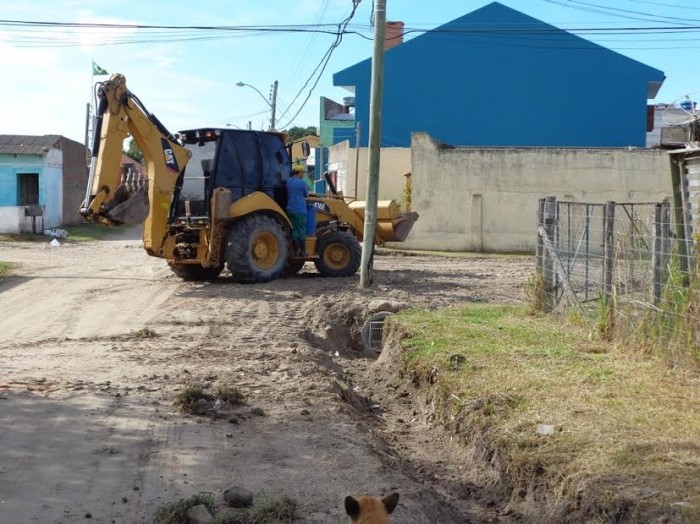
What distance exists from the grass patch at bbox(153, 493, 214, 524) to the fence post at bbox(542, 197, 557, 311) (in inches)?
315

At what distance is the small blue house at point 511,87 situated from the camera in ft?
130

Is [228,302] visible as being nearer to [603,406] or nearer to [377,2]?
[377,2]

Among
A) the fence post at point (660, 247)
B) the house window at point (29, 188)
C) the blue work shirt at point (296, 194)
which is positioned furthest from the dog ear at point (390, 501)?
the house window at point (29, 188)

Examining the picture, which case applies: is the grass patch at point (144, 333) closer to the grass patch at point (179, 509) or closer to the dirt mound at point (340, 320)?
the dirt mound at point (340, 320)

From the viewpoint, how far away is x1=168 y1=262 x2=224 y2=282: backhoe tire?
17.9 metres

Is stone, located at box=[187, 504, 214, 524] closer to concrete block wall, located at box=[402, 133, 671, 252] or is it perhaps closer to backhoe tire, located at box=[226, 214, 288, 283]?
backhoe tire, located at box=[226, 214, 288, 283]

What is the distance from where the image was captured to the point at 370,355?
12.7m

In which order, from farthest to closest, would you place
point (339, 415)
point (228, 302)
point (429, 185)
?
point (429, 185)
point (228, 302)
point (339, 415)

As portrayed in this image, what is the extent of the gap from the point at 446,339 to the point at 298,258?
7.84 metres

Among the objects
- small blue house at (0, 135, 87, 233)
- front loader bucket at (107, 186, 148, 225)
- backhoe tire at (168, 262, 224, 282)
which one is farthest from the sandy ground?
small blue house at (0, 135, 87, 233)

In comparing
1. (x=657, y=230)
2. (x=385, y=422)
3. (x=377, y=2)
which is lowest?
(x=385, y=422)

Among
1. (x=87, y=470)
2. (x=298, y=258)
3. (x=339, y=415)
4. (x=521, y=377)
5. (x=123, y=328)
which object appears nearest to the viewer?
(x=87, y=470)

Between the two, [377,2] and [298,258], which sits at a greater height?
[377,2]

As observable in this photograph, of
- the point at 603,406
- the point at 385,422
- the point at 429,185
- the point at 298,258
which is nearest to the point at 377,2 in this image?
the point at 298,258
